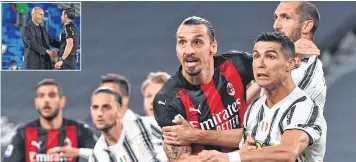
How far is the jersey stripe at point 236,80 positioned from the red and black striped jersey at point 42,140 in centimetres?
97

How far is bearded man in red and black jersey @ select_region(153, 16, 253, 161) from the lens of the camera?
13.2 ft

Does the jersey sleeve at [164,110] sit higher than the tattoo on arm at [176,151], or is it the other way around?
the jersey sleeve at [164,110]

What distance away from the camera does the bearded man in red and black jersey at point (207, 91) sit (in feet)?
13.2

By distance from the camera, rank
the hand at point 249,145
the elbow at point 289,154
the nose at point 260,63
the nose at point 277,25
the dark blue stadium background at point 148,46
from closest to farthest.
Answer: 1. the elbow at point 289,154
2. the hand at point 249,145
3. the nose at point 260,63
4. the nose at point 277,25
5. the dark blue stadium background at point 148,46

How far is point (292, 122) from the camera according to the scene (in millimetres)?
3387

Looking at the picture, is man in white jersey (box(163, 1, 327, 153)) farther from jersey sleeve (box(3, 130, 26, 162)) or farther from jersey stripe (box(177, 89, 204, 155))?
jersey sleeve (box(3, 130, 26, 162))

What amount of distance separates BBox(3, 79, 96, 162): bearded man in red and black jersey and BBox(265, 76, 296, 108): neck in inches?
52.4

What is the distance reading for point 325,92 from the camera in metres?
4.24

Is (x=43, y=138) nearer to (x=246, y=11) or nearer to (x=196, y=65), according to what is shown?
(x=196, y=65)

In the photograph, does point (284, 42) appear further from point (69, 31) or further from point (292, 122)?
Result: point (69, 31)

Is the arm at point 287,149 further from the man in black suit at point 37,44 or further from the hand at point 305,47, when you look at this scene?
the man in black suit at point 37,44

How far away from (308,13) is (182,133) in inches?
41.6

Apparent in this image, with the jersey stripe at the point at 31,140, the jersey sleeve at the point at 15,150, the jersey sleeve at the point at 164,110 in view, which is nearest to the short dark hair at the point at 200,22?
the jersey sleeve at the point at 164,110

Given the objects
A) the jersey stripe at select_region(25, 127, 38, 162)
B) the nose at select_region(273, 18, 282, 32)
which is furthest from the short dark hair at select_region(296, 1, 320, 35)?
the jersey stripe at select_region(25, 127, 38, 162)
